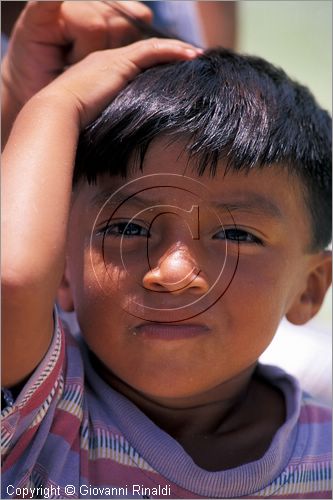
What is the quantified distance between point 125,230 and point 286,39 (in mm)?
1021

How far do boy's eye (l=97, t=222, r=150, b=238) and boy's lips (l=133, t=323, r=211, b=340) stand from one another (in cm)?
7

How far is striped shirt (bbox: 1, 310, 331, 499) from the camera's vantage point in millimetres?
549

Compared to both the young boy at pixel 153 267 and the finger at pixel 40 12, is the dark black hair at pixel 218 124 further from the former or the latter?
the finger at pixel 40 12

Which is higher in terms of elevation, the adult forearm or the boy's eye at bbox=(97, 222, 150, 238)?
the adult forearm

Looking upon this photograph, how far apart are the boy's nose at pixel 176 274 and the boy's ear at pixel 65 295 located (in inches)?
4.9

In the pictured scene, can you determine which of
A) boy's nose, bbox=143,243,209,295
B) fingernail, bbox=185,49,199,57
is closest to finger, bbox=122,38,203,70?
fingernail, bbox=185,49,199,57

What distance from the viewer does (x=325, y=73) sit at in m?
1.36

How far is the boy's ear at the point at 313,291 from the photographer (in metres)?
0.69

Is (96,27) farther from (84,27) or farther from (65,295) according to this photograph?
(65,295)

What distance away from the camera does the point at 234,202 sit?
561mm

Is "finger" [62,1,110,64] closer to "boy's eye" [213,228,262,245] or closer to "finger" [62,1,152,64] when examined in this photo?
"finger" [62,1,152,64]

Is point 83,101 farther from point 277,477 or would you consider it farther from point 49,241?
point 277,477

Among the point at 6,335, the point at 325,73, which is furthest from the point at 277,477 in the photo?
the point at 325,73

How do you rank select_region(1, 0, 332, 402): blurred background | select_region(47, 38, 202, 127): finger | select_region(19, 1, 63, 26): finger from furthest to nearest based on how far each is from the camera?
select_region(1, 0, 332, 402): blurred background
select_region(19, 1, 63, 26): finger
select_region(47, 38, 202, 127): finger
